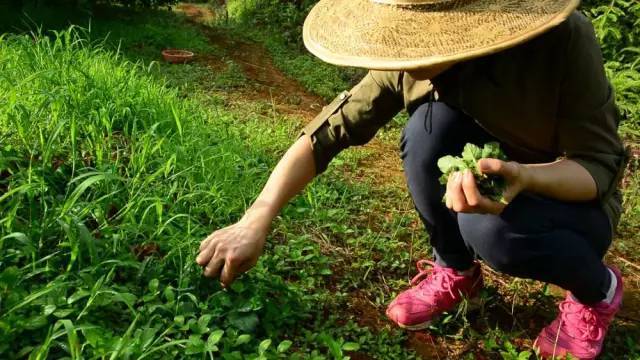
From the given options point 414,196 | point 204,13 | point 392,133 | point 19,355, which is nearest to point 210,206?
point 414,196

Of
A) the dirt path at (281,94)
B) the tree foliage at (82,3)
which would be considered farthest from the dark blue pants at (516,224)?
the tree foliage at (82,3)

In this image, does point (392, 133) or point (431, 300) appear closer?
point (431, 300)

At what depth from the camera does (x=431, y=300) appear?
2.00 meters

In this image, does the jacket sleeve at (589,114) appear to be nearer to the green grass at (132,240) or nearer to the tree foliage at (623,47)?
the green grass at (132,240)

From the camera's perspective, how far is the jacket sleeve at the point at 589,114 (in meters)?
1.56

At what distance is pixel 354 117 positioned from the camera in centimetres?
185

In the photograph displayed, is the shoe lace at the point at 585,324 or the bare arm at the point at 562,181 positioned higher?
Result: the bare arm at the point at 562,181

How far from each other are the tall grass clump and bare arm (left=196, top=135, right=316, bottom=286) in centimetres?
14

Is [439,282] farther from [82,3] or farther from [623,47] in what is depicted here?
[82,3]

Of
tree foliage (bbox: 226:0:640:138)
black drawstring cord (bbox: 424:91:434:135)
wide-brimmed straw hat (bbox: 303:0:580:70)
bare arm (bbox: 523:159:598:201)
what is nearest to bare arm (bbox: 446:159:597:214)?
bare arm (bbox: 523:159:598:201)

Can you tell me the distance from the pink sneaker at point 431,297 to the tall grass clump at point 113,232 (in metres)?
0.32

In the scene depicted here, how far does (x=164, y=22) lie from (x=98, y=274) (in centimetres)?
614

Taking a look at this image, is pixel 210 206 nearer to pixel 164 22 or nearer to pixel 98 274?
pixel 98 274

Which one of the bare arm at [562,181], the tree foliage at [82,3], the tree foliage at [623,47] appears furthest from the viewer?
the tree foliage at [82,3]
